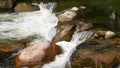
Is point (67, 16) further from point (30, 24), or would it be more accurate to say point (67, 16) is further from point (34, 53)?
point (34, 53)

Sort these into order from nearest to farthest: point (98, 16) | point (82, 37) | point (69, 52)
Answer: point (69, 52)
point (82, 37)
point (98, 16)

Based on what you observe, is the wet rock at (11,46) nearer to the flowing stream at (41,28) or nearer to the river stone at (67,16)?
the flowing stream at (41,28)

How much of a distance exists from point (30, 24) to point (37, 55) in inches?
183

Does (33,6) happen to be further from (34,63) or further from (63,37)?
(34,63)

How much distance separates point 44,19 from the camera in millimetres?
14172

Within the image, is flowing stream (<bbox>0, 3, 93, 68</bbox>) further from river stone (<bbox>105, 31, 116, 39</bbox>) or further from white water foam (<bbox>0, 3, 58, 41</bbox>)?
river stone (<bbox>105, 31, 116, 39</bbox>)

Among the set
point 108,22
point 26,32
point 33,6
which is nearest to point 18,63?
point 26,32

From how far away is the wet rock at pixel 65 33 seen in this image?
36.0ft

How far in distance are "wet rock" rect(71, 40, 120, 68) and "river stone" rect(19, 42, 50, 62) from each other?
0.99 metres

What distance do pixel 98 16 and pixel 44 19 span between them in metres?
2.61

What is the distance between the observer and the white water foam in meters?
12.1

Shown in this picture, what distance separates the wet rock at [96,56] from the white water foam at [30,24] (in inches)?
103

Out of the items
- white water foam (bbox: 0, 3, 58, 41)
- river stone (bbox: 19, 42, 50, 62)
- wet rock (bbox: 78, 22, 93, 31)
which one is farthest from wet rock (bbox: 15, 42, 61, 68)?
wet rock (bbox: 78, 22, 93, 31)

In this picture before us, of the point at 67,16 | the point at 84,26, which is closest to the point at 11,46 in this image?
the point at 84,26
